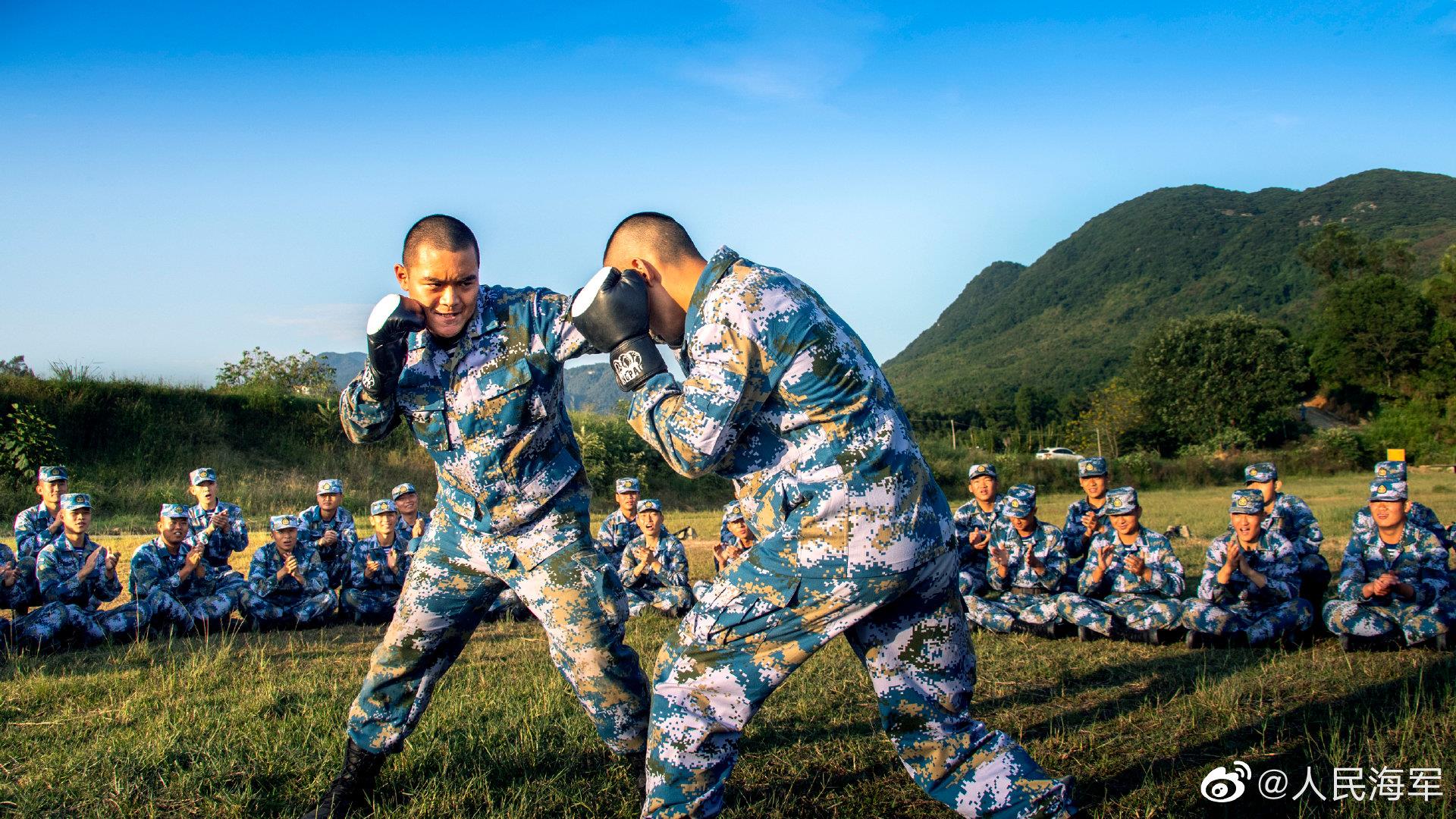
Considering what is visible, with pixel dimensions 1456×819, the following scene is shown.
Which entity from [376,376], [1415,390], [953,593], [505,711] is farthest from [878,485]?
[1415,390]

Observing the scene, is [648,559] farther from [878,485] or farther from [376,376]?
[878,485]

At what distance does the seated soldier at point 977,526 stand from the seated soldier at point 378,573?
5.63 m

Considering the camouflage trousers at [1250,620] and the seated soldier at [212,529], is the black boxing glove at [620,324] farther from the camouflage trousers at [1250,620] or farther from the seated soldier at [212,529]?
the seated soldier at [212,529]

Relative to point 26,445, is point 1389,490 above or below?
below

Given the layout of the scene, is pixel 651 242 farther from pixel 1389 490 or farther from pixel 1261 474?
pixel 1261 474

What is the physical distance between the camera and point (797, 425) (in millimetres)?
2705

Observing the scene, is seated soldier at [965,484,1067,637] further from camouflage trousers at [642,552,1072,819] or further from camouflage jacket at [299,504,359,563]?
camouflage jacket at [299,504,359,563]

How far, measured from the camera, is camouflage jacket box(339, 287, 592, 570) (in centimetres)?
365

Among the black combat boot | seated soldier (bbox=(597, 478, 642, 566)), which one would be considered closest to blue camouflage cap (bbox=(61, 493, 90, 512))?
seated soldier (bbox=(597, 478, 642, 566))

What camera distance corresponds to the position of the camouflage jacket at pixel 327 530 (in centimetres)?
1046

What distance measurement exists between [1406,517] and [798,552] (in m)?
7.57

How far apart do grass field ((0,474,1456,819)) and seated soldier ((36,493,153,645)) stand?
1.14 meters

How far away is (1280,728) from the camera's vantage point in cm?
467

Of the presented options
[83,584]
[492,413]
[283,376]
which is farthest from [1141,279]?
[492,413]
